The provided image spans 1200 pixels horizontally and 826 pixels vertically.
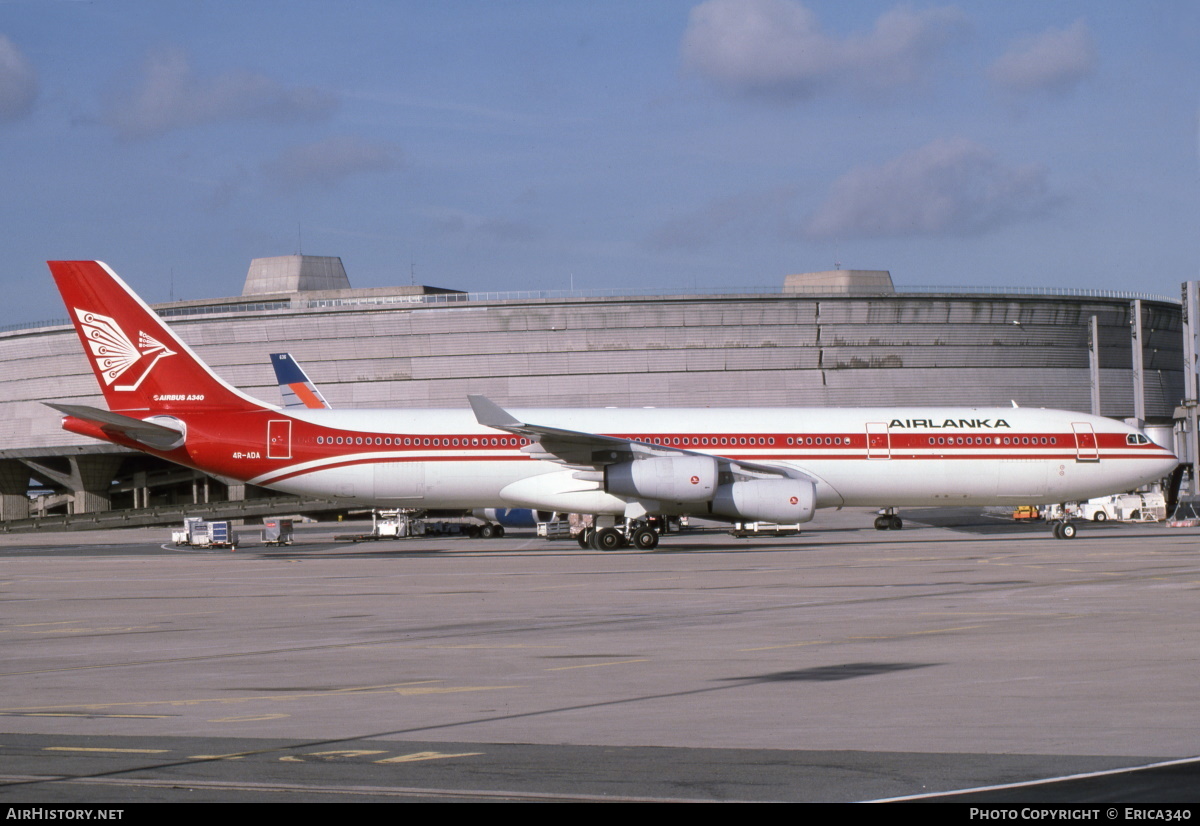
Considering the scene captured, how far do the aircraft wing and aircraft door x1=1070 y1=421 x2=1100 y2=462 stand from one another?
28.1ft

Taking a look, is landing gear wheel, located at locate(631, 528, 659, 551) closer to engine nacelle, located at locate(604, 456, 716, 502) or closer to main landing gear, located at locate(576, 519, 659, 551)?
main landing gear, located at locate(576, 519, 659, 551)

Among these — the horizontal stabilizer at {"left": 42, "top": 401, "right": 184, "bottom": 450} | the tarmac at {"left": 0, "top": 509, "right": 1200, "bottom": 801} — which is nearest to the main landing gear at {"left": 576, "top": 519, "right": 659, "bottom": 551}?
the tarmac at {"left": 0, "top": 509, "right": 1200, "bottom": 801}

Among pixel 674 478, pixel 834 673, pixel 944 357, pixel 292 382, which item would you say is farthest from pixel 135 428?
pixel 944 357

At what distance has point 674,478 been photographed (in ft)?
117

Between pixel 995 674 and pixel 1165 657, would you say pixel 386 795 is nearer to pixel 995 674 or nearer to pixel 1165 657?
pixel 995 674

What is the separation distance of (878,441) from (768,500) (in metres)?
4.62

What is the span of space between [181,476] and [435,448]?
2685 inches

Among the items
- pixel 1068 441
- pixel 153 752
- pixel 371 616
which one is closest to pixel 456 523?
pixel 1068 441

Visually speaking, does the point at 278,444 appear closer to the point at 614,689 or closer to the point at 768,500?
the point at 768,500

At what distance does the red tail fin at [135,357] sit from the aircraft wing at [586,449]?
7638 mm

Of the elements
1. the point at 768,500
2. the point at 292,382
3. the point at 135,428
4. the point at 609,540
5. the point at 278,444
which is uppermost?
the point at 292,382

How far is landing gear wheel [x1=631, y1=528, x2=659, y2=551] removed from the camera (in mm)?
37062

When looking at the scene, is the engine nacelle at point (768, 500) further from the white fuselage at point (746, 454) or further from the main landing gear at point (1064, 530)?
the main landing gear at point (1064, 530)

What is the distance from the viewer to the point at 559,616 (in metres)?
18.5
